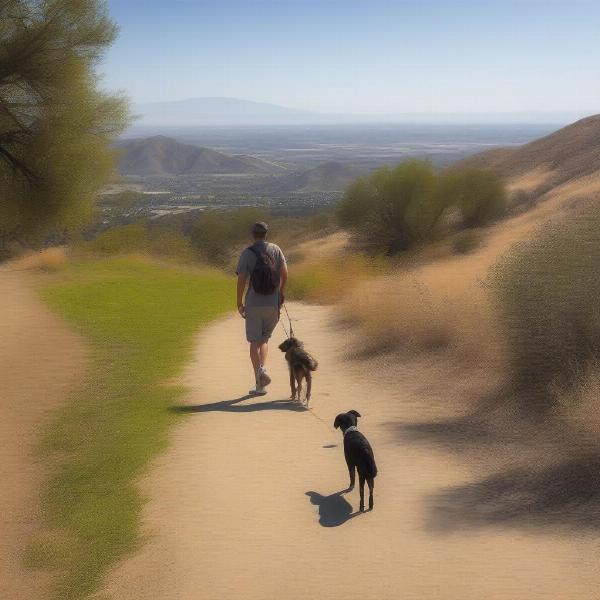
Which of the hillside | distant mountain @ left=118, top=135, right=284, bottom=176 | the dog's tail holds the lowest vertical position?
distant mountain @ left=118, top=135, right=284, bottom=176

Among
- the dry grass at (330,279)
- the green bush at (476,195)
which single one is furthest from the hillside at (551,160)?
the dry grass at (330,279)

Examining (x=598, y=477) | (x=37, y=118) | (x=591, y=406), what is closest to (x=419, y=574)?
(x=598, y=477)

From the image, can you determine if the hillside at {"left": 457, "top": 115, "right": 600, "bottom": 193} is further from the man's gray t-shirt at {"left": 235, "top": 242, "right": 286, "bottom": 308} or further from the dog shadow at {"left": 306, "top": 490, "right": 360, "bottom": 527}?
the dog shadow at {"left": 306, "top": 490, "right": 360, "bottom": 527}

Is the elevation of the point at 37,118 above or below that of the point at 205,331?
above

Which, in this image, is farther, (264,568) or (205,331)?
(205,331)

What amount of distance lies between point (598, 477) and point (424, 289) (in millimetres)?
9536

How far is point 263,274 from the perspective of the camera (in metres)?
10.2

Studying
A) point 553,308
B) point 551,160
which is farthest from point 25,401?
point 551,160

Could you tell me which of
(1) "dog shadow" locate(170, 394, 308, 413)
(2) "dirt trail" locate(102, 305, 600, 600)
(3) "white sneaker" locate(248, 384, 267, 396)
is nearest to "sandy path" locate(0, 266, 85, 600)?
(2) "dirt trail" locate(102, 305, 600, 600)

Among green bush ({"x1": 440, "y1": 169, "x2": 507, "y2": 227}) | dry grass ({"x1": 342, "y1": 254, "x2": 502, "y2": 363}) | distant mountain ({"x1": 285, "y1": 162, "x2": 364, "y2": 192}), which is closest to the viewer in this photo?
dry grass ({"x1": 342, "y1": 254, "x2": 502, "y2": 363})

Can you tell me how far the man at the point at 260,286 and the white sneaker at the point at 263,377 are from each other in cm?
13

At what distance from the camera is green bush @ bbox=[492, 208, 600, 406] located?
9594mm

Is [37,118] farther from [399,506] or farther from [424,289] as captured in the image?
[399,506]

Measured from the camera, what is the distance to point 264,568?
19.8ft
